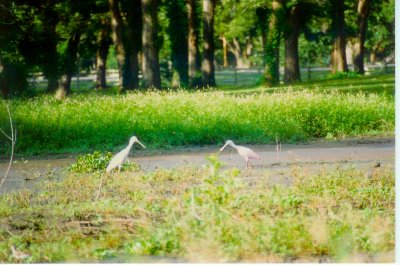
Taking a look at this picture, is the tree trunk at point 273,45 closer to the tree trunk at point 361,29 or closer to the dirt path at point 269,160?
the tree trunk at point 361,29

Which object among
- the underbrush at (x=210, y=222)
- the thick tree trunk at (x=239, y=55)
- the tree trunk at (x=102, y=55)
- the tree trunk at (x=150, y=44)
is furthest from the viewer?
the thick tree trunk at (x=239, y=55)

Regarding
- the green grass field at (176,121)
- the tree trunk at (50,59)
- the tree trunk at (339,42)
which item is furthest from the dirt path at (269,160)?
the tree trunk at (339,42)

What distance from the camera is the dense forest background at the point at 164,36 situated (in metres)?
13.1

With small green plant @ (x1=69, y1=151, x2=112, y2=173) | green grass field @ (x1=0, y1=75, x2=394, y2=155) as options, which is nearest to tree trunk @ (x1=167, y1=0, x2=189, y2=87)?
green grass field @ (x1=0, y1=75, x2=394, y2=155)

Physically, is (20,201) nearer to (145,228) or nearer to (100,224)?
(100,224)

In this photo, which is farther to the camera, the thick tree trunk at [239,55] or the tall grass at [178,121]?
the thick tree trunk at [239,55]

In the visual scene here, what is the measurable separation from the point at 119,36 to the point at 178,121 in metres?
16.0

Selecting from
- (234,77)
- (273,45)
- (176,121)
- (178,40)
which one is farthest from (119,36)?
(176,121)

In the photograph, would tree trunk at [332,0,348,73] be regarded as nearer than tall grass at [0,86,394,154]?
No

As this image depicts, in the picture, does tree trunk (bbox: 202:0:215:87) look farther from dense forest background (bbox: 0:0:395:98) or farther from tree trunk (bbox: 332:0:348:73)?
tree trunk (bbox: 332:0:348:73)

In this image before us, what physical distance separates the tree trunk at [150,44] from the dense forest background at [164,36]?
28 mm

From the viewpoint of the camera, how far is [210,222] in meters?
5.87

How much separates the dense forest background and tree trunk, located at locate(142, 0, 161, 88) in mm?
28

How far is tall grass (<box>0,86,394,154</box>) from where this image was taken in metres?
11.2
